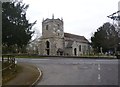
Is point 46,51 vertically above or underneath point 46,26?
underneath

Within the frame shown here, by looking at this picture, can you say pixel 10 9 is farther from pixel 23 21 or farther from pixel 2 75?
pixel 2 75

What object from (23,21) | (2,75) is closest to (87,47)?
(23,21)

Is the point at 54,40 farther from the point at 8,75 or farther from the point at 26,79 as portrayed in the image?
the point at 26,79

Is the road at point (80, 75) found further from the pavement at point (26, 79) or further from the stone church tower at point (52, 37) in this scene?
the stone church tower at point (52, 37)

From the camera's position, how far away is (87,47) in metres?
125

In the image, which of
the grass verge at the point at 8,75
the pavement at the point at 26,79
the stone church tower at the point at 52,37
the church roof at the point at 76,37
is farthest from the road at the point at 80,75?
the church roof at the point at 76,37

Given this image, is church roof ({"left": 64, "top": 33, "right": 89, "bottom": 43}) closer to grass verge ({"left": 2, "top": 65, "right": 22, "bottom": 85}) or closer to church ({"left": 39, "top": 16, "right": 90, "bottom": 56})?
church ({"left": 39, "top": 16, "right": 90, "bottom": 56})

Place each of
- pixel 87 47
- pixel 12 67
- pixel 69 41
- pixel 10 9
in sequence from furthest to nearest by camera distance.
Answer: pixel 87 47
pixel 69 41
pixel 10 9
pixel 12 67

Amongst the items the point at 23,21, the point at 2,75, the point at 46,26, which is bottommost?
the point at 2,75

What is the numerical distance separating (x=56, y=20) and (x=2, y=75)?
77388 millimetres

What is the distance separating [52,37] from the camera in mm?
100062

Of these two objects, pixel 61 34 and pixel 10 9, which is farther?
pixel 61 34

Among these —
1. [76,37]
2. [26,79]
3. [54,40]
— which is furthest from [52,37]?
[26,79]

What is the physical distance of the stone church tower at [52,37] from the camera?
99688 mm
